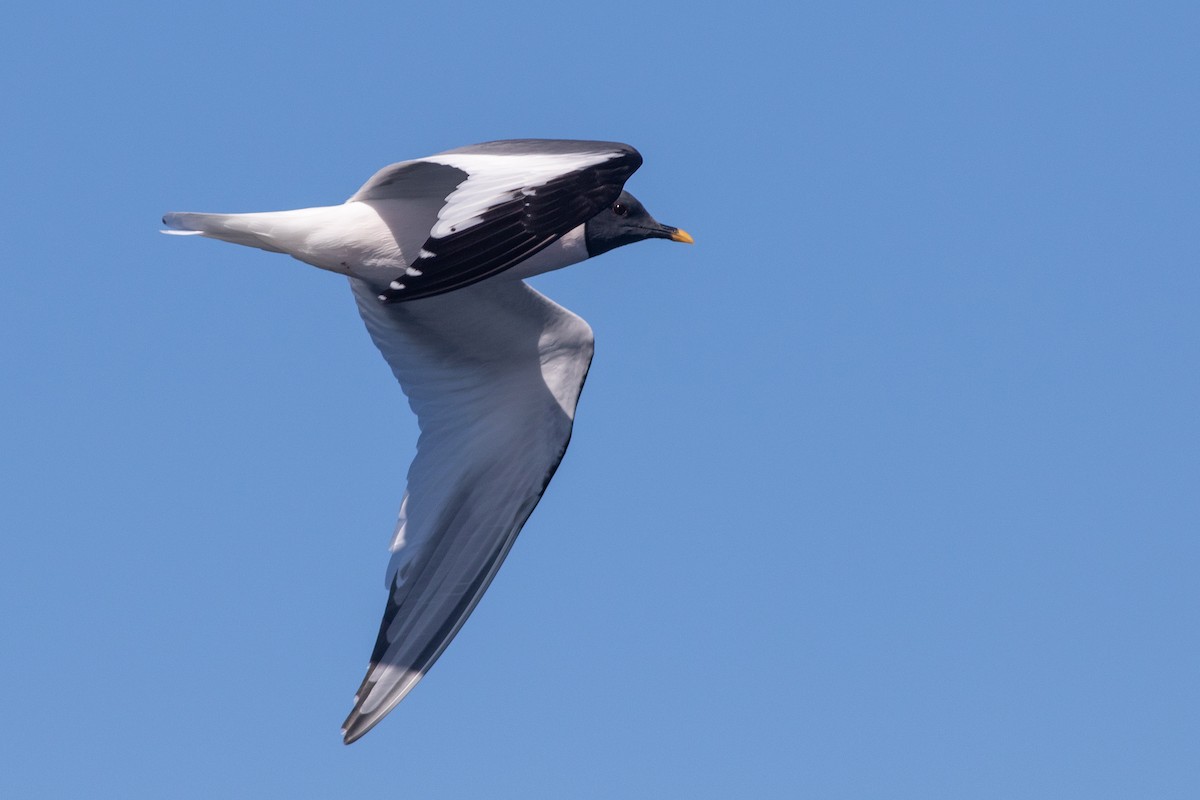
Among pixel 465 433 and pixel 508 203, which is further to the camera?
pixel 465 433

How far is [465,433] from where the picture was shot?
12.0 m

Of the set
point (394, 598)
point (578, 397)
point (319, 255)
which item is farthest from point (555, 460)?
point (319, 255)

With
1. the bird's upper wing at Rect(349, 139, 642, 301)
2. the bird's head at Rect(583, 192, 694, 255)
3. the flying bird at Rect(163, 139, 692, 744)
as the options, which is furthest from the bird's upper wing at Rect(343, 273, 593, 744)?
the bird's upper wing at Rect(349, 139, 642, 301)

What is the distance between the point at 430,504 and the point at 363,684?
1.42 meters

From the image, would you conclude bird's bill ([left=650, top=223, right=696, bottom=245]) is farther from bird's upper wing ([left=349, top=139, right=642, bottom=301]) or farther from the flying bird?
bird's upper wing ([left=349, top=139, right=642, bottom=301])

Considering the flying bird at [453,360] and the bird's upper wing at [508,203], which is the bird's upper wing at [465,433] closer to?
the flying bird at [453,360]

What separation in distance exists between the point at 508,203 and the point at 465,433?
370 centimetres

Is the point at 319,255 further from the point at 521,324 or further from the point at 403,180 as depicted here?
A: the point at 521,324

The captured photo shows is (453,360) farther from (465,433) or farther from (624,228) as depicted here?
(624,228)

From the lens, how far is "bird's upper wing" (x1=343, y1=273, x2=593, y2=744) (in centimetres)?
1134

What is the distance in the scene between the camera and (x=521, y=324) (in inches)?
468

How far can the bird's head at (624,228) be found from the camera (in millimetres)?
11188

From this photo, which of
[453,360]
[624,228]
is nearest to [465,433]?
[453,360]

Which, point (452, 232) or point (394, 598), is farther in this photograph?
point (394, 598)
